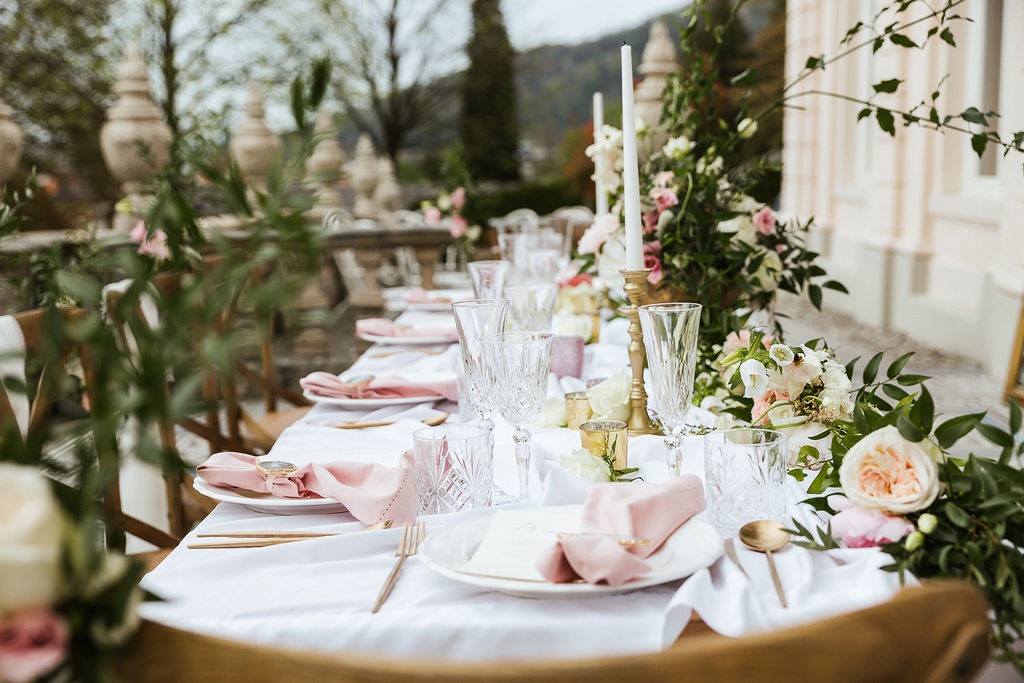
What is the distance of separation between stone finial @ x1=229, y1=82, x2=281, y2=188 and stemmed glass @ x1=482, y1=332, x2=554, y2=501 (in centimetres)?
511

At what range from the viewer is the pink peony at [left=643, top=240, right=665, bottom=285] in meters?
1.89

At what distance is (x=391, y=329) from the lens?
8.41 ft

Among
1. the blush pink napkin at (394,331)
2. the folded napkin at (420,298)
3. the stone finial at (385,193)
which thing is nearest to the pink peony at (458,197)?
the folded napkin at (420,298)

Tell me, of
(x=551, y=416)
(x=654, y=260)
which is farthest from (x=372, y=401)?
(x=654, y=260)

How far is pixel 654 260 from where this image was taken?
1896 mm

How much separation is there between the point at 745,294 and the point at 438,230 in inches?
134

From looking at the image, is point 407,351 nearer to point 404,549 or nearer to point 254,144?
point 404,549

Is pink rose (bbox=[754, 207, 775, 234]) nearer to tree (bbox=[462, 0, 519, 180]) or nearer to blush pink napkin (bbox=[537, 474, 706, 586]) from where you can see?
blush pink napkin (bbox=[537, 474, 706, 586])

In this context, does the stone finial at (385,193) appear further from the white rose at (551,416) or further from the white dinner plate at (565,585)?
the white dinner plate at (565,585)

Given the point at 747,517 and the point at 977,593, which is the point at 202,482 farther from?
the point at 977,593

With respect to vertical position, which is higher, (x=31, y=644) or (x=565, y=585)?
(x=31, y=644)

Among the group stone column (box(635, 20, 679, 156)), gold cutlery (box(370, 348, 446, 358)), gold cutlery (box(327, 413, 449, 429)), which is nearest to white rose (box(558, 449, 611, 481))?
gold cutlery (box(327, 413, 449, 429))

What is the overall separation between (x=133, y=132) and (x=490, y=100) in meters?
13.4

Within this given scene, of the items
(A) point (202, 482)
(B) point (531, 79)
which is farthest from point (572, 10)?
(A) point (202, 482)
